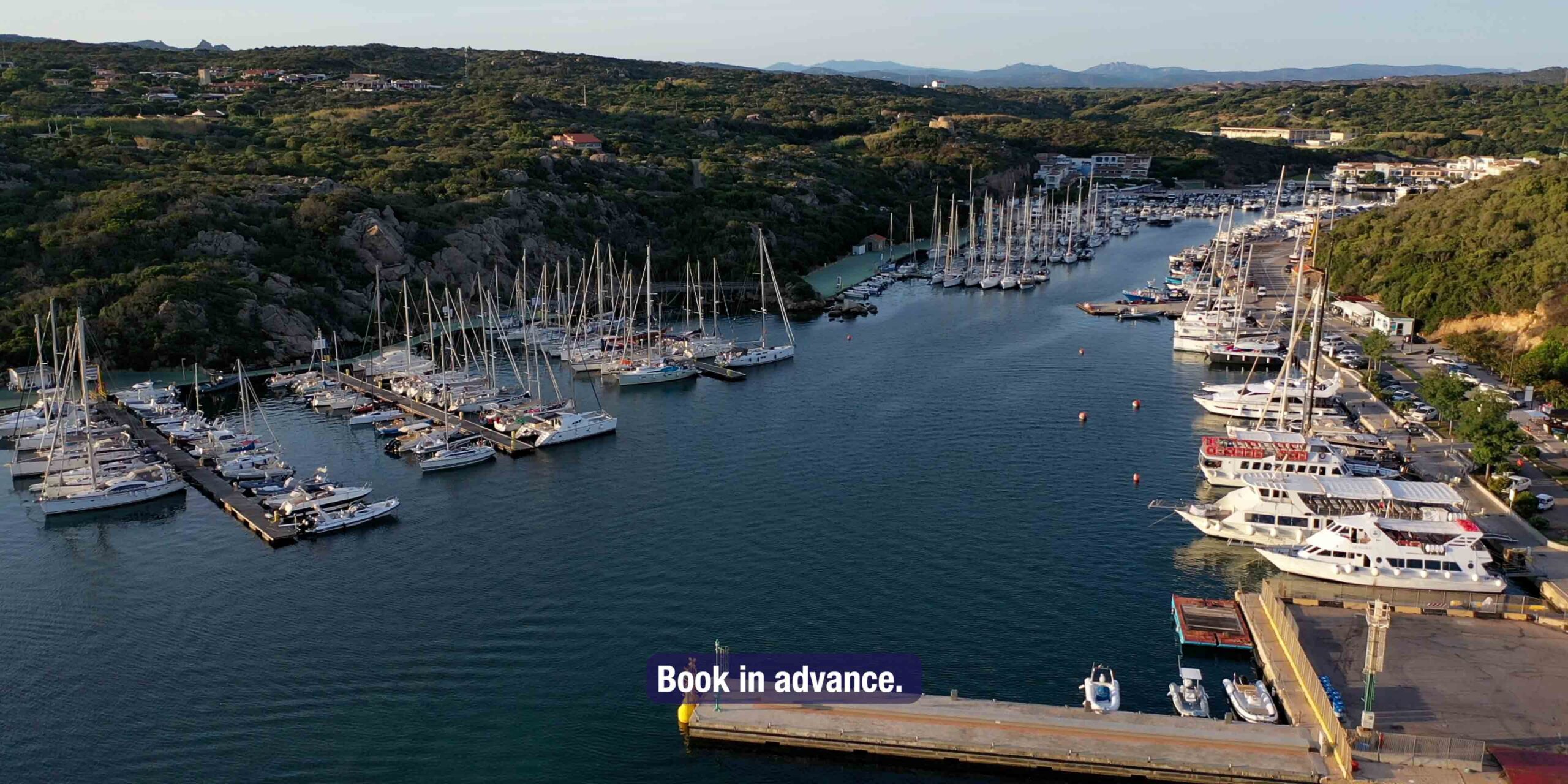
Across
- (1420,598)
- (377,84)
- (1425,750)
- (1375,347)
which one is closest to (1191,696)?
(1425,750)

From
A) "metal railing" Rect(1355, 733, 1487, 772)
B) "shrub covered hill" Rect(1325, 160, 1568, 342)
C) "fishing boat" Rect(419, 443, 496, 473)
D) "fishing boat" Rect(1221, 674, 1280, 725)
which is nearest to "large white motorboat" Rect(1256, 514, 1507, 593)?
"fishing boat" Rect(1221, 674, 1280, 725)

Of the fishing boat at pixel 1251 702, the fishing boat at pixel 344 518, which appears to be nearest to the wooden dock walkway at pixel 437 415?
the fishing boat at pixel 344 518

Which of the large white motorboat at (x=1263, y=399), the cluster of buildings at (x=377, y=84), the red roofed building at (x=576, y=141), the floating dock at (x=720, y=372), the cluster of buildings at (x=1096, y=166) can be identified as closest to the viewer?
the large white motorboat at (x=1263, y=399)

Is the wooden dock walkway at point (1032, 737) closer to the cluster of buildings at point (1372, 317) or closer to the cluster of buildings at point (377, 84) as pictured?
the cluster of buildings at point (1372, 317)

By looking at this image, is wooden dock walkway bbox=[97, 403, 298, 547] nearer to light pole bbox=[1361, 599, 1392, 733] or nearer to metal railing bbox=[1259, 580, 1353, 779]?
metal railing bbox=[1259, 580, 1353, 779]

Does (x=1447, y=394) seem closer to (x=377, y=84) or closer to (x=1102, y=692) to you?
(x=1102, y=692)

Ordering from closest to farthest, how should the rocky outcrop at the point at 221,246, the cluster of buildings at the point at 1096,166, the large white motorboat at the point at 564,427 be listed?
1. the large white motorboat at the point at 564,427
2. the rocky outcrop at the point at 221,246
3. the cluster of buildings at the point at 1096,166

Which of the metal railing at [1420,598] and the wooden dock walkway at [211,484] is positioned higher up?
the metal railing at [1420,598]
